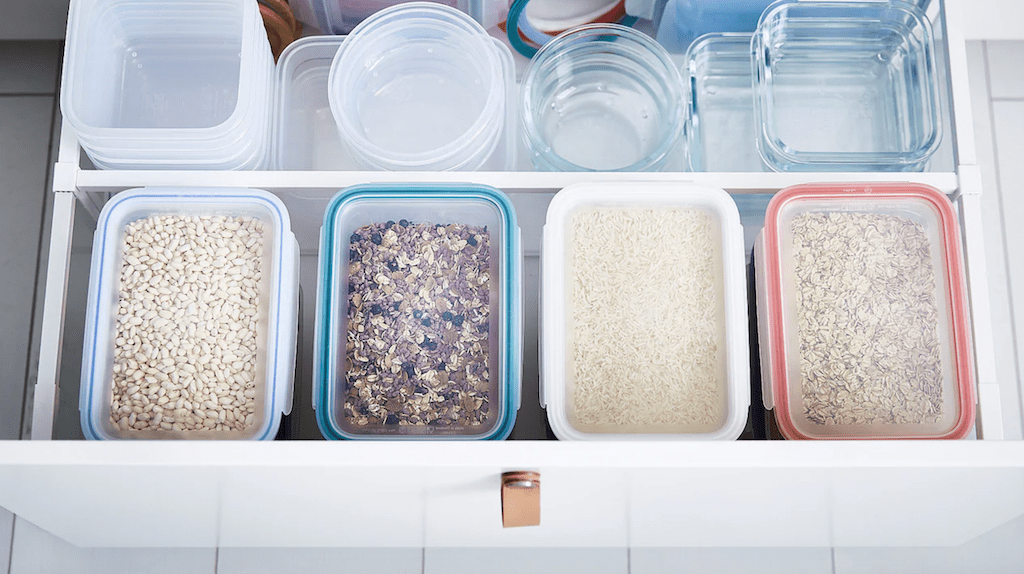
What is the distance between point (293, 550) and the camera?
1.23 metres

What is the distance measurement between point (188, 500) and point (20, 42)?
3.07ft

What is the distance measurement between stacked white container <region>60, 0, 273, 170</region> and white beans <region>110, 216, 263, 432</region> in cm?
9

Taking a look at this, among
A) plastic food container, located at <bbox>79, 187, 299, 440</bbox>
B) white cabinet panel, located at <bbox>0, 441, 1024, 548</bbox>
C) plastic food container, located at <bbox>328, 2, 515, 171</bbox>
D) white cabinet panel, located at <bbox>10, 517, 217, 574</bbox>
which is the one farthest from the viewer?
white cabinet panel, located at <bbox>10, 517, 217, 574</bbox>

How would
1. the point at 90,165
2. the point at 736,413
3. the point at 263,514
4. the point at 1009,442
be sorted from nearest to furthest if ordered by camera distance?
the point at 1009,442, the point at 736,413, the point at 263,514, the point at 90,165

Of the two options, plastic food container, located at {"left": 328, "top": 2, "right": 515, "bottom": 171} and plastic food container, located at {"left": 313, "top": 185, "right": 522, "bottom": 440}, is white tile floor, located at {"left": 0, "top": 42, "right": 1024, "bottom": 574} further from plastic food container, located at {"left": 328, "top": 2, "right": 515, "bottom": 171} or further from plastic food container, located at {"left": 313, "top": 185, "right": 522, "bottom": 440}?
plastic food container, located at {"left": 328, "top": 2, "right": 515, "bottom": 171}

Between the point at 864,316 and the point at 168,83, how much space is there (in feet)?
3.14

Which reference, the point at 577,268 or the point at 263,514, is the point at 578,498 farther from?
the point at 263,514

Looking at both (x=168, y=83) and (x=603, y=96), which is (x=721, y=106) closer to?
(x=603, y=96)

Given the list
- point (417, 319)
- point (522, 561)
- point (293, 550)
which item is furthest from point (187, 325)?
point (522, 561)

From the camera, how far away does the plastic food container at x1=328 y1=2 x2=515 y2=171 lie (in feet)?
3.39

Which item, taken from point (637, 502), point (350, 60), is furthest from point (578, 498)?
point (350, 60)

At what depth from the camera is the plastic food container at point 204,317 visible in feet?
2.90

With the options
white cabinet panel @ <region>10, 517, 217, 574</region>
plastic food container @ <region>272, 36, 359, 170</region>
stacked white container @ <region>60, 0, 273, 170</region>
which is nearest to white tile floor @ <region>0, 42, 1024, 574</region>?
white cabinet panel @ <region>10, 517, 217, 574</region>

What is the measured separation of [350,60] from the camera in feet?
3.43
